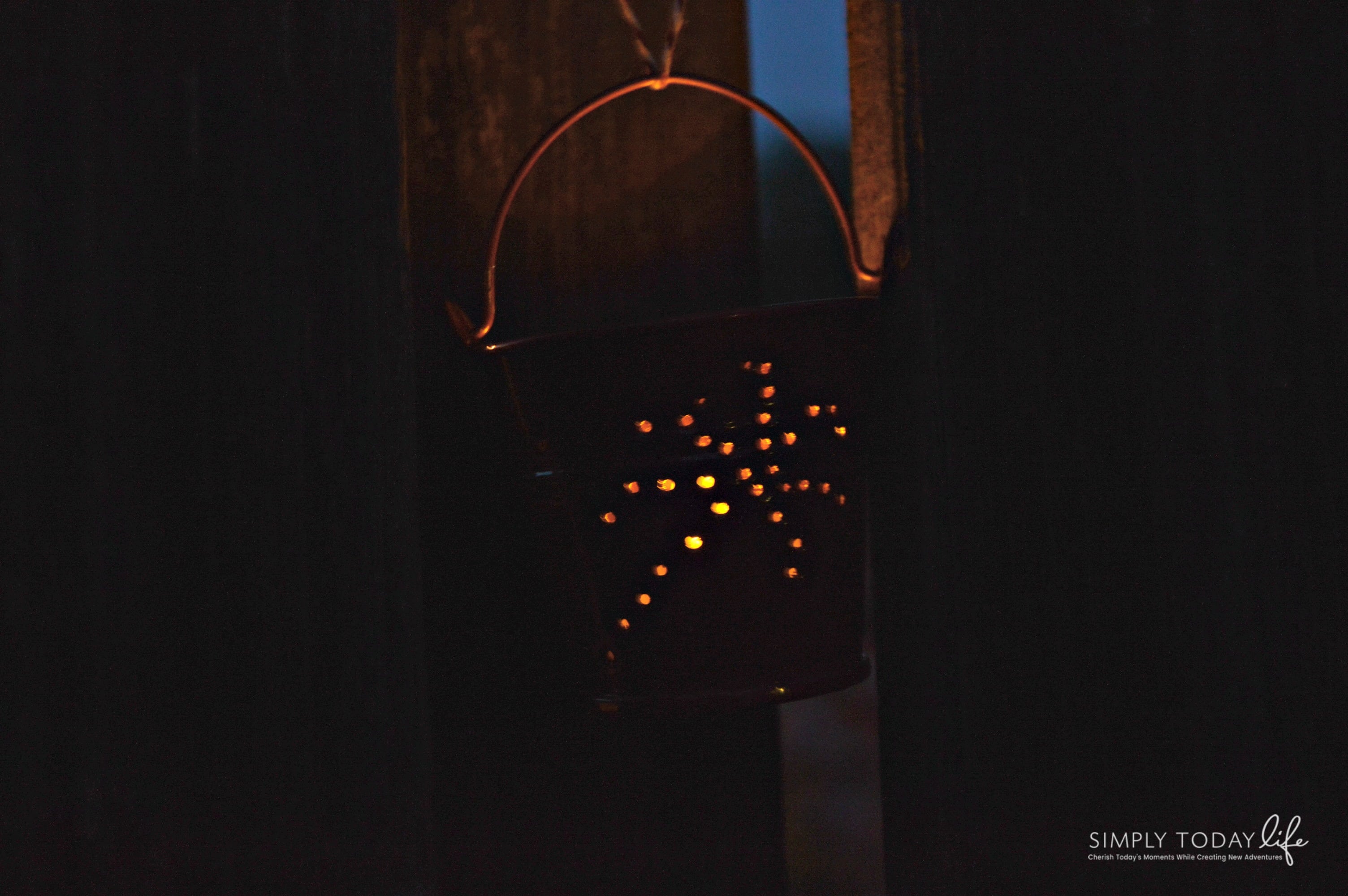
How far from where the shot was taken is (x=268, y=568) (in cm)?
109

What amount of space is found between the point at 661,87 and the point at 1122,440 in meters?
0.75

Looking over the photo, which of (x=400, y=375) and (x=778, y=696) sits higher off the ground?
(x=400, y=375)

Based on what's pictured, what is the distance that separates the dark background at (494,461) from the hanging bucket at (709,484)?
0.62 feet

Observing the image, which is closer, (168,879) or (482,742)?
(168,879)

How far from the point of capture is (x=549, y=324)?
3.96ft

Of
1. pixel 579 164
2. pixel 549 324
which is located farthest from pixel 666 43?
pixel 549 324

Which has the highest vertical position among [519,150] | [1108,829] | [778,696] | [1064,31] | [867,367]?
[1064,31]

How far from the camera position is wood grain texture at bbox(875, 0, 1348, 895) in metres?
1.13

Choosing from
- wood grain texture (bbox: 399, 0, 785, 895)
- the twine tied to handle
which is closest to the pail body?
wood grain texture (bbox: 399, 0, 785, 895)

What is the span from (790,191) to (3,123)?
3.37ft

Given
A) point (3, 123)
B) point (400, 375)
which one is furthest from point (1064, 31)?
point (3, 123)

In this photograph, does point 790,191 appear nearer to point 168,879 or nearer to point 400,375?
point 400,375

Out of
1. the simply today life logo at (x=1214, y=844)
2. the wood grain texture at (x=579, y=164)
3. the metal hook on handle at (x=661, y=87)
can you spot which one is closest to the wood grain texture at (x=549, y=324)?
the wood grain texture at (x=579, y=164)

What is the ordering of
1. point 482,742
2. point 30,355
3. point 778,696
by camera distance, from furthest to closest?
point 482,742
point 30,355
point 778,696
